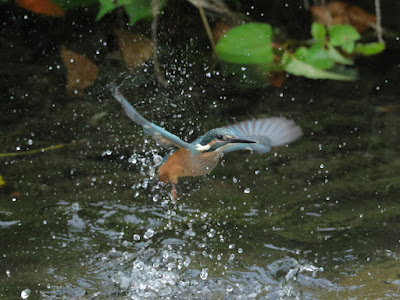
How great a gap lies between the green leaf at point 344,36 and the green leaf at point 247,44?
→ 30 centimetres

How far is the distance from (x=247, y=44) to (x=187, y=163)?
94 centimetres

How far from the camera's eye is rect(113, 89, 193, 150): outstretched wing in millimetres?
1915

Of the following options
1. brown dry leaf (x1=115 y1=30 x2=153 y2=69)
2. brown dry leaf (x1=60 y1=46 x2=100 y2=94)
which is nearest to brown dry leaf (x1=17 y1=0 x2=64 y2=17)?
brown dry leaf (x1=60 y1=46 x2=100 y2=94)

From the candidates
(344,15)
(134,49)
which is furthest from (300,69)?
(134,49)

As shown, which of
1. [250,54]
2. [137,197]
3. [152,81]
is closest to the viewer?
[137,197]

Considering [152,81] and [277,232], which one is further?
[152,81]

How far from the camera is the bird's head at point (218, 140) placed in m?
2.08

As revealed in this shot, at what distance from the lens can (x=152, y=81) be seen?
3.12 meters

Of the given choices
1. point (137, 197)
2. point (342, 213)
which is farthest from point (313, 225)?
point (137, 197)

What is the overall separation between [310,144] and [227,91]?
504 mm

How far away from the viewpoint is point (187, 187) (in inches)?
111

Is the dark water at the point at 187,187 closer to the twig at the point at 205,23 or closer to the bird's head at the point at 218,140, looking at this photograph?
the twig at the point at 205,23

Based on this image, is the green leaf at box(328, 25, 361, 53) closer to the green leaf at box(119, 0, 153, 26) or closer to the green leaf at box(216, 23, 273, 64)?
the green leaf at box(216, 23, 273, 64)

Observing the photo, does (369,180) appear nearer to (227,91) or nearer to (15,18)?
(227,91)
